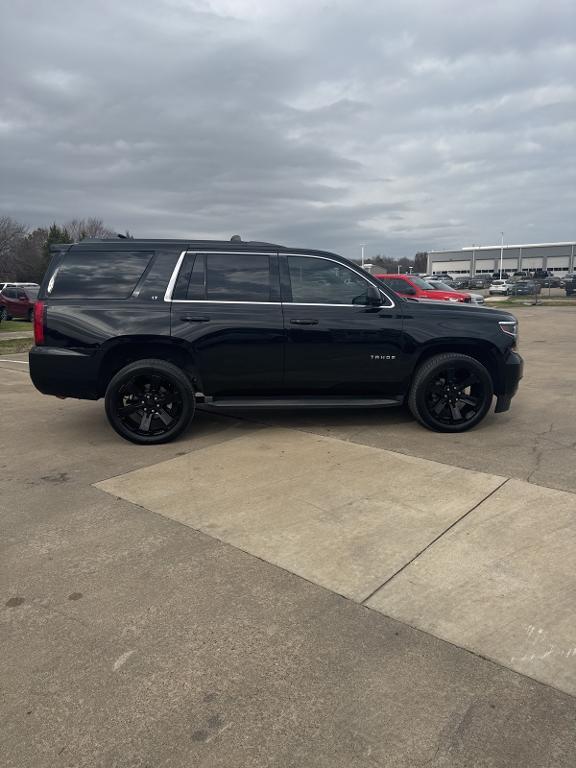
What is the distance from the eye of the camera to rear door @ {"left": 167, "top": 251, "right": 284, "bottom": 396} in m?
5.29

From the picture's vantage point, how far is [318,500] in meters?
3.97

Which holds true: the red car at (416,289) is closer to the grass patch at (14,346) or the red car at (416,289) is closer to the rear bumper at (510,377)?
the grass patch at (14,346)

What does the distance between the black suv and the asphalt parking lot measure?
655 mm

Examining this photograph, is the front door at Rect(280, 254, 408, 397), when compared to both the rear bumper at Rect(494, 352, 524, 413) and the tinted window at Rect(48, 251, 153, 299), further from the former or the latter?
the tinted window at Rect(48, 251, 153, 299)

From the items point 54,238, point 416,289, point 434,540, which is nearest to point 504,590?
point 434,540

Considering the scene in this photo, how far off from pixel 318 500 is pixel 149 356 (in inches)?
94.4

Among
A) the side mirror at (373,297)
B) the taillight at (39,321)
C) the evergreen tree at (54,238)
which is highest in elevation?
the evergreen tree at (54,238)

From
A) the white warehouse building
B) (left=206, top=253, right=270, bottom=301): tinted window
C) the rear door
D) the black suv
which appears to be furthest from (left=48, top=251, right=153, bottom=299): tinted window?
the white warehouse building

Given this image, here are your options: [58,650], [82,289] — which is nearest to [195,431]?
[82,289]

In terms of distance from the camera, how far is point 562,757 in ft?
6.20

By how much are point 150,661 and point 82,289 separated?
3802 millimetres

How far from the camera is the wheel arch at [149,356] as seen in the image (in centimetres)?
530

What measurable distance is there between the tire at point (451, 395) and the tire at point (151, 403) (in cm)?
228

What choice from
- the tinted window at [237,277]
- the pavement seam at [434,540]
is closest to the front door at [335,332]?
the tinted window at [237,277]
